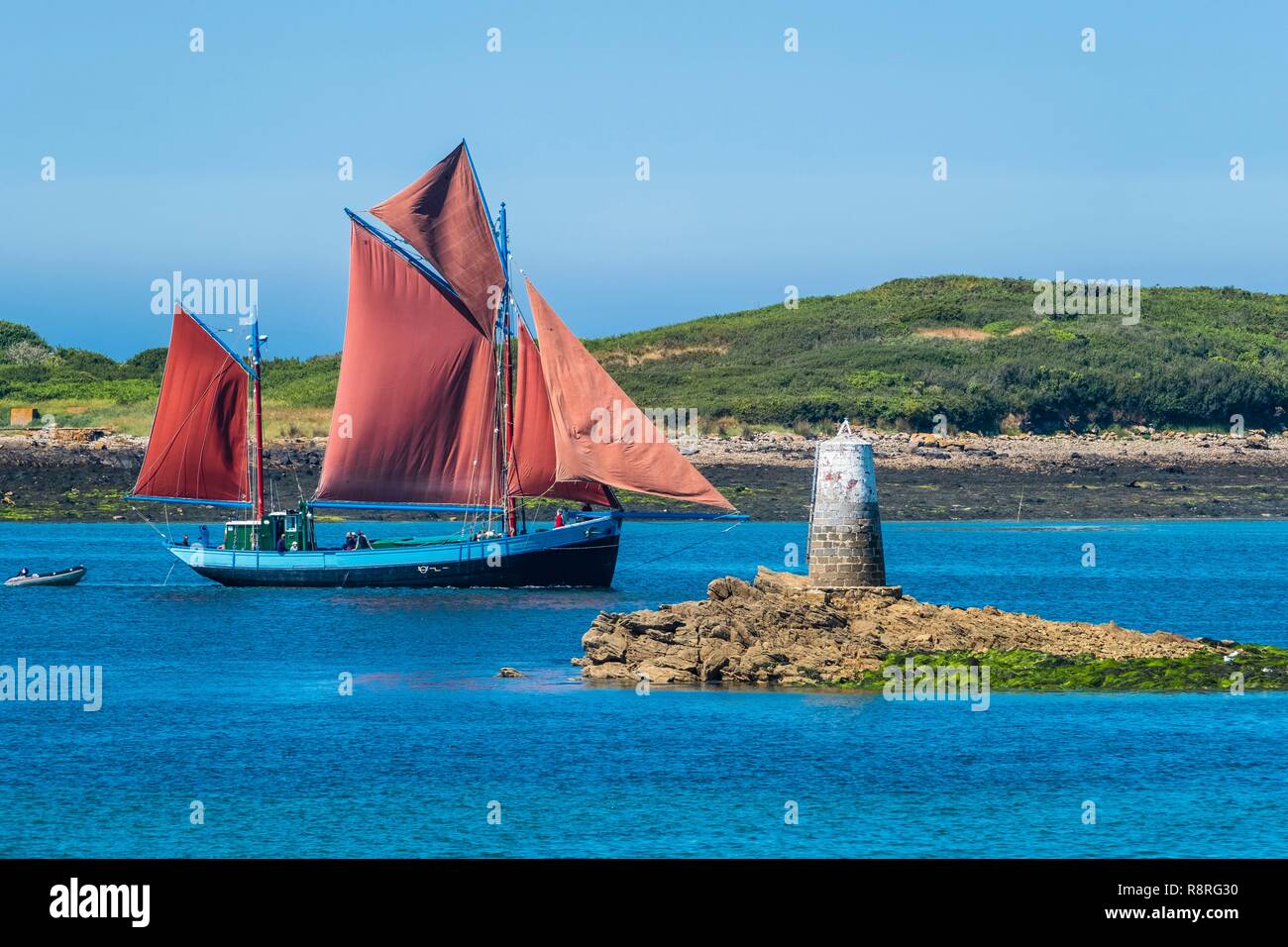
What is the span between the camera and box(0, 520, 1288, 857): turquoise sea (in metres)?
27.9

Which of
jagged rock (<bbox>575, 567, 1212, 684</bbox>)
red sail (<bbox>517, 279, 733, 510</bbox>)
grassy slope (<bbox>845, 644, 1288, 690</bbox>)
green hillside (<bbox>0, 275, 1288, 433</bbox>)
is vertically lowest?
grassy slope (<bbox>845, 644, 1288, 690</bbox>)

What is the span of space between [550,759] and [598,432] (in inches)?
999

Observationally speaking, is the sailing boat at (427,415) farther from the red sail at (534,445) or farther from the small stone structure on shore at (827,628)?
the small stone structure on shore at (827,628)

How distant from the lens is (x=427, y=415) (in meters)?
60.3

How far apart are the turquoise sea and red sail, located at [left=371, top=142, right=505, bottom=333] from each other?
12.2 metres

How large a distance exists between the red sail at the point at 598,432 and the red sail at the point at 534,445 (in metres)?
1.02

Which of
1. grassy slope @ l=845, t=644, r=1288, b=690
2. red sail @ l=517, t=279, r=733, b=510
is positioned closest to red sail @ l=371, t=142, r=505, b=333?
red sail @ l=517, t=279, r=733, b=510

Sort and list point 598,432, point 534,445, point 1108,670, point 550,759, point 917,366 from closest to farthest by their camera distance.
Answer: point 550,759 → point 1108,670 → point 598,432 → point 534,445 → point 917,366

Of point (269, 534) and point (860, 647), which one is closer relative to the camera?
point (860, 647)

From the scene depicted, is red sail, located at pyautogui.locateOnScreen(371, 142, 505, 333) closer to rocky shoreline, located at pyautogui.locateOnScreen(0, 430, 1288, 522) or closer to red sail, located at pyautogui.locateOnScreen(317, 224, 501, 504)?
red sail, located at pyautogui.locateOnScreen(317, 224, 501, 504)

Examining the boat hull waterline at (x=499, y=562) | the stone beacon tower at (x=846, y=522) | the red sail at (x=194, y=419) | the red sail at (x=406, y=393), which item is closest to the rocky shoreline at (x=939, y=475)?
the red sail at (x=194, y=419)

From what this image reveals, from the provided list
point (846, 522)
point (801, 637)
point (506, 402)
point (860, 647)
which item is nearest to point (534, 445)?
point (506, 402)

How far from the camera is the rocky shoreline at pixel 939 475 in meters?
91.8

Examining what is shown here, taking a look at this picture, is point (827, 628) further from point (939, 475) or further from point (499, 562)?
point (939, 475)
